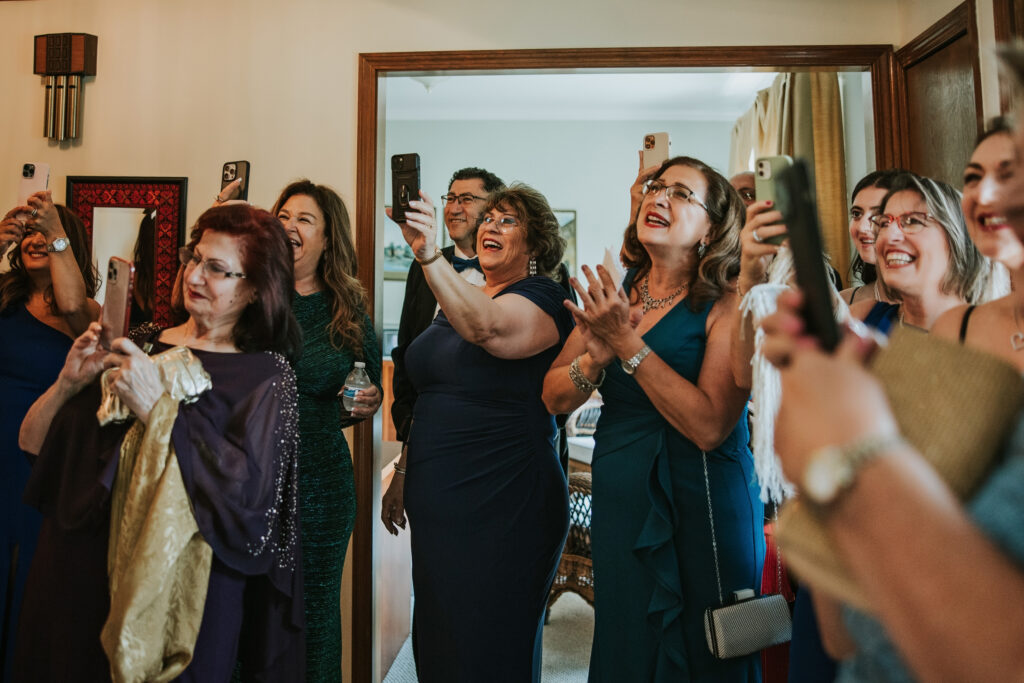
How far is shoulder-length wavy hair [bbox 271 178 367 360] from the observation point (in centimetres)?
230

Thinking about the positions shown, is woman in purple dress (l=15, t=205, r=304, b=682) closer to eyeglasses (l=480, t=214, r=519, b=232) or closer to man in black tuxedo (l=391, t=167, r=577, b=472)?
eyeglasses (l=480, t=214, r=519, b=232)

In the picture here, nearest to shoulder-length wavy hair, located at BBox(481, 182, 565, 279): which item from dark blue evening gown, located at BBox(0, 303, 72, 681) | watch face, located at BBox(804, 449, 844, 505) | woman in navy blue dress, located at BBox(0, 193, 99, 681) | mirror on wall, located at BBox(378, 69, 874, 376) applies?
woman in navy blue dress, located at BBox(0, 193, 99, 681)

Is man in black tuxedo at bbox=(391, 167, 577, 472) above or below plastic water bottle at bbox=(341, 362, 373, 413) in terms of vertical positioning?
above

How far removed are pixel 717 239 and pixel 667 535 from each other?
2.52ft

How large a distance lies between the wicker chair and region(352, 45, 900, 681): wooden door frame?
1.07 meters

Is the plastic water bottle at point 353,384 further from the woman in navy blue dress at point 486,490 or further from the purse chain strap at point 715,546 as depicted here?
the purse chain strap at point 715,546

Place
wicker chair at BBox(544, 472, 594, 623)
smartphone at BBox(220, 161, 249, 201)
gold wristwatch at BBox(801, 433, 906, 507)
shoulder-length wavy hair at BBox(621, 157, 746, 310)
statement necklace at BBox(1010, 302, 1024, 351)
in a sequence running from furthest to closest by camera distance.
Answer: wicker chair at BBox(544, 472, 594, 623) → smartphone at BBox(220, 161, 249, 201) → shoulder-length wavy hair at BBox(621, 157, 746, 310) → statement necklace at BBox(1010, 302, 1024, 351) → gold wristwatch at BBox(801, 433, 906, 507)

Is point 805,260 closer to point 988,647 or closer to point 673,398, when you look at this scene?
point 988,647

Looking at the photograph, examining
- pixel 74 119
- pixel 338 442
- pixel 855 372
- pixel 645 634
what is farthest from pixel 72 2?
pixel 855 372

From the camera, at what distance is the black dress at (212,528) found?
1491 millimetres

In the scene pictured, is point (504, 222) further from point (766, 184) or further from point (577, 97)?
point (577, 97)

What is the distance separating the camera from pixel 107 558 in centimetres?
152

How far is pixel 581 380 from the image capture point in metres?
1.83

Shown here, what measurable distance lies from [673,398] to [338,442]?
1.11 metres
